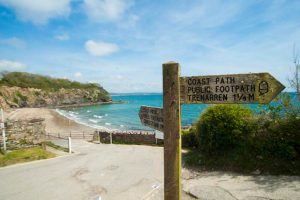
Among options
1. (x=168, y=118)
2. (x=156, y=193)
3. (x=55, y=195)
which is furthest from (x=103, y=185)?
(x=168, y=118)

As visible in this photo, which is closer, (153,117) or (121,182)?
(153,117)

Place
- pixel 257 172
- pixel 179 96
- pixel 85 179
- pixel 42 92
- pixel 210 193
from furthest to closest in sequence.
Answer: pixel 42 92
pixel 85 179
pixel 257 172
pixel 210 193
pixel 179 96

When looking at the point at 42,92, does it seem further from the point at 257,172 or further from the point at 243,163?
the point at 257,172

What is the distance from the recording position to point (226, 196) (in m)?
6.46

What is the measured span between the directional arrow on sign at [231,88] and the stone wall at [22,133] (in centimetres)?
1714

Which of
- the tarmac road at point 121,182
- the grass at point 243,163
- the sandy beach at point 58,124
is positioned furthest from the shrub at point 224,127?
the sandy beach at point 58,124

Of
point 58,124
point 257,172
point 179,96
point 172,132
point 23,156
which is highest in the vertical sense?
point 179,96

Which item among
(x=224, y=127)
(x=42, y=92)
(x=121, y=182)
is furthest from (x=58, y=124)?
(x=42, y=92)

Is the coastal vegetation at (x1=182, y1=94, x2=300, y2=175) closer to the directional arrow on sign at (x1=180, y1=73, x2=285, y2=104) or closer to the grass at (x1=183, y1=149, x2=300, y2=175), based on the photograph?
the grass at (x1=183, y1=149, x2=300, y2=175)

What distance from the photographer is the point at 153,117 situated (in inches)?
135

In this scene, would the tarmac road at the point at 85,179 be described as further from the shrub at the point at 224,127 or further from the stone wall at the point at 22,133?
the stone wall at the point at 22,133

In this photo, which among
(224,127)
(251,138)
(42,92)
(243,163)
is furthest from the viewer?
(42,92)

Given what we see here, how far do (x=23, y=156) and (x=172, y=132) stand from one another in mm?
14529

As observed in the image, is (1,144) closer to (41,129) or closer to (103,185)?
(41,129)
